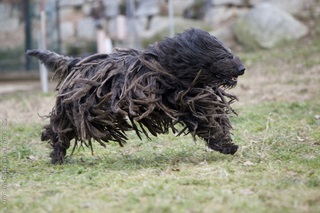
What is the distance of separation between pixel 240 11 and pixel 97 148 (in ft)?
42.0

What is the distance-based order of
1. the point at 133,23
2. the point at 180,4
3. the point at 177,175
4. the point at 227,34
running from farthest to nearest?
the point at 180,4 → the point at 133,23 → the point at 227,34 → the point at 177,175

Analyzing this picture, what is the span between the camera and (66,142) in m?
6.69

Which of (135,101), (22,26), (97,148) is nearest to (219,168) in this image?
(135,101)

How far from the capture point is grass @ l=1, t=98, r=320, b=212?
456cm

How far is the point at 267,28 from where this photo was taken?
1697cm

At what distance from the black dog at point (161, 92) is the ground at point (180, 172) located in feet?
1.17

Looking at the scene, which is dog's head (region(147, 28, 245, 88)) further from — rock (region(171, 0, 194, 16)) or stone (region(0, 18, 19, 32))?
stone (region(0, 18, 19, 32))

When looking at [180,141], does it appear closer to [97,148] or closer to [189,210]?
[97,148]

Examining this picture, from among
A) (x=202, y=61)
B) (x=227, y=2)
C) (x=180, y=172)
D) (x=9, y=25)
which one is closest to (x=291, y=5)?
(x=227, y=2)

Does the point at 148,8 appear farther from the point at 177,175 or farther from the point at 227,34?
the point at 177,175

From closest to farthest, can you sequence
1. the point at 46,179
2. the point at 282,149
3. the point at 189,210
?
the point at 189,210
the point at 46,179
the point at 282,149

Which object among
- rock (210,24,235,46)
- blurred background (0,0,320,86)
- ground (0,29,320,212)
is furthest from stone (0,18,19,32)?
ground (0,29,320,212)

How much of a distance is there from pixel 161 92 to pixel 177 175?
909 millimetres

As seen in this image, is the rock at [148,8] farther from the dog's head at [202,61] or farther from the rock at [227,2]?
the dog's head at [202,61]
